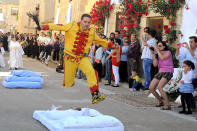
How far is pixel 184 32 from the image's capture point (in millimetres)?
13500

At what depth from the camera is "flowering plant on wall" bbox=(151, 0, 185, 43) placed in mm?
14078

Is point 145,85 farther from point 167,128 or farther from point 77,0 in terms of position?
point 77,0

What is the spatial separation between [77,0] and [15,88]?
17.4 meters

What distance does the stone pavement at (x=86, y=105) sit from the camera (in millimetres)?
7387

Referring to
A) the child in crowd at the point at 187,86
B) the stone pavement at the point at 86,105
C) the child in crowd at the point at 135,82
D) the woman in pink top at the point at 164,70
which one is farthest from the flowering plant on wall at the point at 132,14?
the child in crowd at the point at 187,86

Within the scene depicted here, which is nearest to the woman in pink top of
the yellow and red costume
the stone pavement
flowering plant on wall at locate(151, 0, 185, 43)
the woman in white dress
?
the stone pavement

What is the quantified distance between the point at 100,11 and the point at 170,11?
273 inches

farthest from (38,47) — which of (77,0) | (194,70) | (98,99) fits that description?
(98,99)

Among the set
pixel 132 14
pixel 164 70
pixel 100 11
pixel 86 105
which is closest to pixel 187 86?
pixel 164 70

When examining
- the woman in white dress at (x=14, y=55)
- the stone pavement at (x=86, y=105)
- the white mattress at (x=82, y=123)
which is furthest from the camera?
the woman in white dress at (x=14, y=55)

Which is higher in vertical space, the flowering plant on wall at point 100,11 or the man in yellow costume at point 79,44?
the flowering plant on wall at point 100,11

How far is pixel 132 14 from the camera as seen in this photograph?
17109 mm

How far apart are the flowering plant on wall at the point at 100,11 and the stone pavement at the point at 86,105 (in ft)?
24.7

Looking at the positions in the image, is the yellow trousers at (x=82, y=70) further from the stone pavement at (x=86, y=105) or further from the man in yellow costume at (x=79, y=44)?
the stone pavement at (x=86, y=105)
